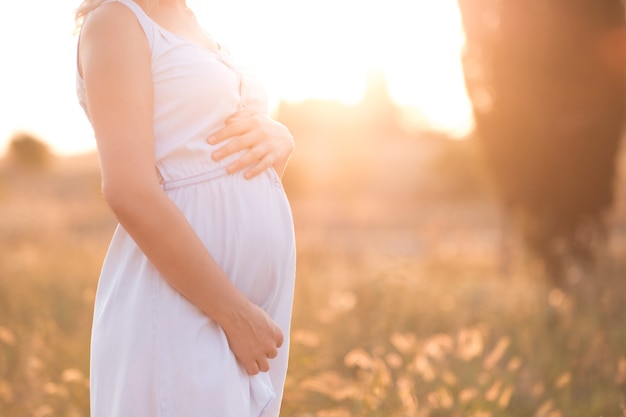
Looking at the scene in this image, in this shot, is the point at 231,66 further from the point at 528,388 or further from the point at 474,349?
the point at 528,388

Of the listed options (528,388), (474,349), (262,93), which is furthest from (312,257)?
(262,93)

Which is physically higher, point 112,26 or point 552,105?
point 112,26

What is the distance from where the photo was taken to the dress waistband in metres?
1.70

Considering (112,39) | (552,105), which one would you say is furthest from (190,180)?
(552,105)

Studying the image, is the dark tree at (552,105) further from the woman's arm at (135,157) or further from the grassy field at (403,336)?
the woman's arm at (135,157)

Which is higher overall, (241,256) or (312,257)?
(241,256)

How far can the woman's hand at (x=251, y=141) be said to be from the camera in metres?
1.77

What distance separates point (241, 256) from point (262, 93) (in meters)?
0.47

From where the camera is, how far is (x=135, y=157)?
1541 millimetres

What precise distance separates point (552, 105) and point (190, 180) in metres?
7.41

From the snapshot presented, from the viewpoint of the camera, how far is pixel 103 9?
1604 mm

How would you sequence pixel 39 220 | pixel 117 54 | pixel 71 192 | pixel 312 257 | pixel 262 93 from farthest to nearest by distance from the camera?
pixel 71 192
pixel 39 220
pixel 312 257
pixel 262 93
pixel 117 54

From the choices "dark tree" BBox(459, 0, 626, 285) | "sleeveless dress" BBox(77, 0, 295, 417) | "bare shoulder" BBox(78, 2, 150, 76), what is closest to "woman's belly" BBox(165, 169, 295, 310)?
"sleeveless dress" BBox(77, 0, 295, 417)

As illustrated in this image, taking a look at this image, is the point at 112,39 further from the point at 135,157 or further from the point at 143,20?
the point at 135,157
